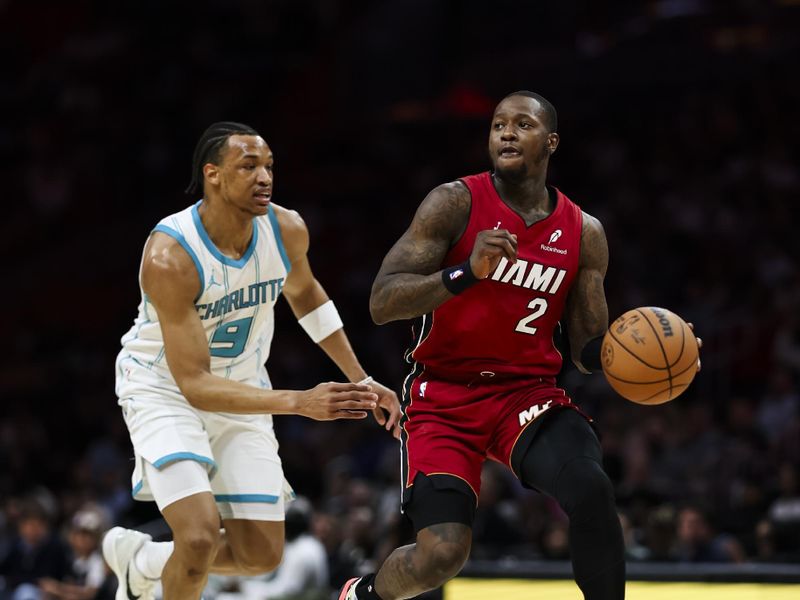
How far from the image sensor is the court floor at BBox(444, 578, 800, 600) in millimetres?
6656

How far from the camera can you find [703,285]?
12.2m

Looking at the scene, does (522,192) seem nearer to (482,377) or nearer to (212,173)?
(482,377)

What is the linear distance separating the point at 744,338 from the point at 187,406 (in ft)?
23.1

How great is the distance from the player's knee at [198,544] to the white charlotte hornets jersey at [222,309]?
24.1 inches

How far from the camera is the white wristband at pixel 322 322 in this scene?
6.01 meters

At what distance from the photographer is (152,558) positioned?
18.5 ft

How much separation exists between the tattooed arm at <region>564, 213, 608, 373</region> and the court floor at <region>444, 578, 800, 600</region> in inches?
77.6

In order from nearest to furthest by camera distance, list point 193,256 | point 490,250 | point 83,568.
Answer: point 490,250
point 193,256
point 83,568

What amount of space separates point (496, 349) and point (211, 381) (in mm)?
1137

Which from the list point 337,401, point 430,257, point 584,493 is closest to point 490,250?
point 430,257

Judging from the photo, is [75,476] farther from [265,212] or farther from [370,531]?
[265,212]

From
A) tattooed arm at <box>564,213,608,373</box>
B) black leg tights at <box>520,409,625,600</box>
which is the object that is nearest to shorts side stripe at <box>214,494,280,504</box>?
black leg tights at <box>520,409,625,600</box>

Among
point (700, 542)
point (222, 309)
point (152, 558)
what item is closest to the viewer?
point (222, 309)

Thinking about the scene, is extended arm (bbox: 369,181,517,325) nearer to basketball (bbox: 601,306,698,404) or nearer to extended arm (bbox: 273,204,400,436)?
basketball (bbox: 601,306,698,404)
